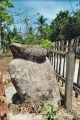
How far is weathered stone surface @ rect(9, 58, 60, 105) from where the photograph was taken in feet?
14.9

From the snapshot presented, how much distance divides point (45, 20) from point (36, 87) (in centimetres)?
4024

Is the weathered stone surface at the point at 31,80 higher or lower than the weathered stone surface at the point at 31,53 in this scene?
lower

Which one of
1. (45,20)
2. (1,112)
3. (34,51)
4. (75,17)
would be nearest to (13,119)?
(34,51)

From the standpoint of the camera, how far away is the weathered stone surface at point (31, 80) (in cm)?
455

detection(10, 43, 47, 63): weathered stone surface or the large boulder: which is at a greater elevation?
detection(10, 43, 47, 63): weathered stone surface

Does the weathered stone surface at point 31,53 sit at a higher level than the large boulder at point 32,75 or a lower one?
higher

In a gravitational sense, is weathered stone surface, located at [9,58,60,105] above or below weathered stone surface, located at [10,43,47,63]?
below

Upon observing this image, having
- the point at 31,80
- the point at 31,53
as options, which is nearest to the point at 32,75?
the point at 31,80

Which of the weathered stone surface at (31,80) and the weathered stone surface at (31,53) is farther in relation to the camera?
the weathered stone surface at (31,53)

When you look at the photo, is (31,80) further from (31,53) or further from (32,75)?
(31,53)

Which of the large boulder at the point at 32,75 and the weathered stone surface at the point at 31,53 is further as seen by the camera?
the weathered stone surface at the point at 31,53

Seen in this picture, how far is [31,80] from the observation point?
4598mm

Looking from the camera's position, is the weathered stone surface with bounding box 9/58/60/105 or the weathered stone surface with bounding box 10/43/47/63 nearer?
the weathered stone surface with bounding box 9/58/60/105

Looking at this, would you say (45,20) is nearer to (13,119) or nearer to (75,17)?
(75,17)
